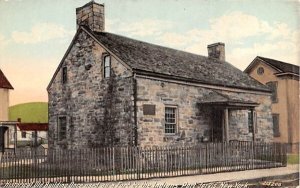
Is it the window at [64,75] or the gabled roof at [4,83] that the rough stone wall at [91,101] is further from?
the gabled roof at [4,83]

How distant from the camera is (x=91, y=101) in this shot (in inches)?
475

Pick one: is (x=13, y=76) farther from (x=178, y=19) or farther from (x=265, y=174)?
(x=265, y=174)

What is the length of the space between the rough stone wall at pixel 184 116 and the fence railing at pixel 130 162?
0.99 meters

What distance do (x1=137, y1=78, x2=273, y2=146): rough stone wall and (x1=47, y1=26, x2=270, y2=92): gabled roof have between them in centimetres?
31

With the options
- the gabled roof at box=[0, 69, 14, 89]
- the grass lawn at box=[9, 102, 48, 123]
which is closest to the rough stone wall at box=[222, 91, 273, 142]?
the grass lawn at box=[9, 102, 48, 123]

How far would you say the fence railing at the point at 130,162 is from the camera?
8758 mm

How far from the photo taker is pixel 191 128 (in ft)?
43.3

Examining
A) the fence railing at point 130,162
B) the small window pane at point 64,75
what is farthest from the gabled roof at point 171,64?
the fence railing at point 130,162

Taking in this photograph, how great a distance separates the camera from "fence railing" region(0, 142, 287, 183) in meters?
8.76

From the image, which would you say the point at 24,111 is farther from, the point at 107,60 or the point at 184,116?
the point at 184,116

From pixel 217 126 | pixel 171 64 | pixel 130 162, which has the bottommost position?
pixel 130 162

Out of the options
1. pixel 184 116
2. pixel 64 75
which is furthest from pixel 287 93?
pixel 64 75

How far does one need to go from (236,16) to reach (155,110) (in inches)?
187

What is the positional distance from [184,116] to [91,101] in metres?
2.80
